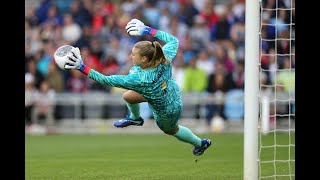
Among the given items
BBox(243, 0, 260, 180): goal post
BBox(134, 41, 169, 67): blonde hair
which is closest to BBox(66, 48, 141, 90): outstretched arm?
BBox(134, 41, 169, 67): blonde hair

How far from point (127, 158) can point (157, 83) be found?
14.0 feet

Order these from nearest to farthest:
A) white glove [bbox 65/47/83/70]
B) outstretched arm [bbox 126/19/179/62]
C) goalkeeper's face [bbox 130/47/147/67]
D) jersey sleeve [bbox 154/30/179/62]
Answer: white glove [bbox 65/47/83/70]
goalkeeper's face [bbox 130/47/147/67]
outstretched arm [bbox 126/19/179/62]
jersey sleeve [bbox 154/30/179/62]

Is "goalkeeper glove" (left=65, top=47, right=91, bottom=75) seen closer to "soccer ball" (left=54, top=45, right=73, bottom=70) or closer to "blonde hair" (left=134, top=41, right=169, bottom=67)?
"soccer ball" (left=54, top=45, right=73, bottom=70)

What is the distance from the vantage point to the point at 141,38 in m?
22.4

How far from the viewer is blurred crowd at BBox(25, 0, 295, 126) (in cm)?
2183

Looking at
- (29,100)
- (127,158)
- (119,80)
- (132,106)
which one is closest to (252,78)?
(119,80)

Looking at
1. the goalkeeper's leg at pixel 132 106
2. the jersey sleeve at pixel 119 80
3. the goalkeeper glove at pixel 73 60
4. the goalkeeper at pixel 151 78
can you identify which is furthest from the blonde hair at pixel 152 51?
the goalkeeper glove at pixel 73 60

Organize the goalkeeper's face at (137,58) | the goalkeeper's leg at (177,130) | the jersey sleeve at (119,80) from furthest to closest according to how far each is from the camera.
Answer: the goalkeeper's leg at (177,130)
the goalkeeper's face at (137,58)
the jersey sleeve at (119,80)

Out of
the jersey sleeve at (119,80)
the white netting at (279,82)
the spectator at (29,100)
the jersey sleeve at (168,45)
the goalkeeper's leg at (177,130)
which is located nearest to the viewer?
the jersey sleeve at (119,80)

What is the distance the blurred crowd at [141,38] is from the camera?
21.8 meters

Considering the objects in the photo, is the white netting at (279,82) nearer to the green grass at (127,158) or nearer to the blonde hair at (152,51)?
the green grass at (127,158)

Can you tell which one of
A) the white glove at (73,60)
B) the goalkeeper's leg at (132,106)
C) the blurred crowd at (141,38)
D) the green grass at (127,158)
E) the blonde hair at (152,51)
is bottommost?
the green grass at (127,158)

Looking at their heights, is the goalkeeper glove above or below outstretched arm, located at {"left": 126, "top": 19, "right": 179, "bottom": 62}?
below
